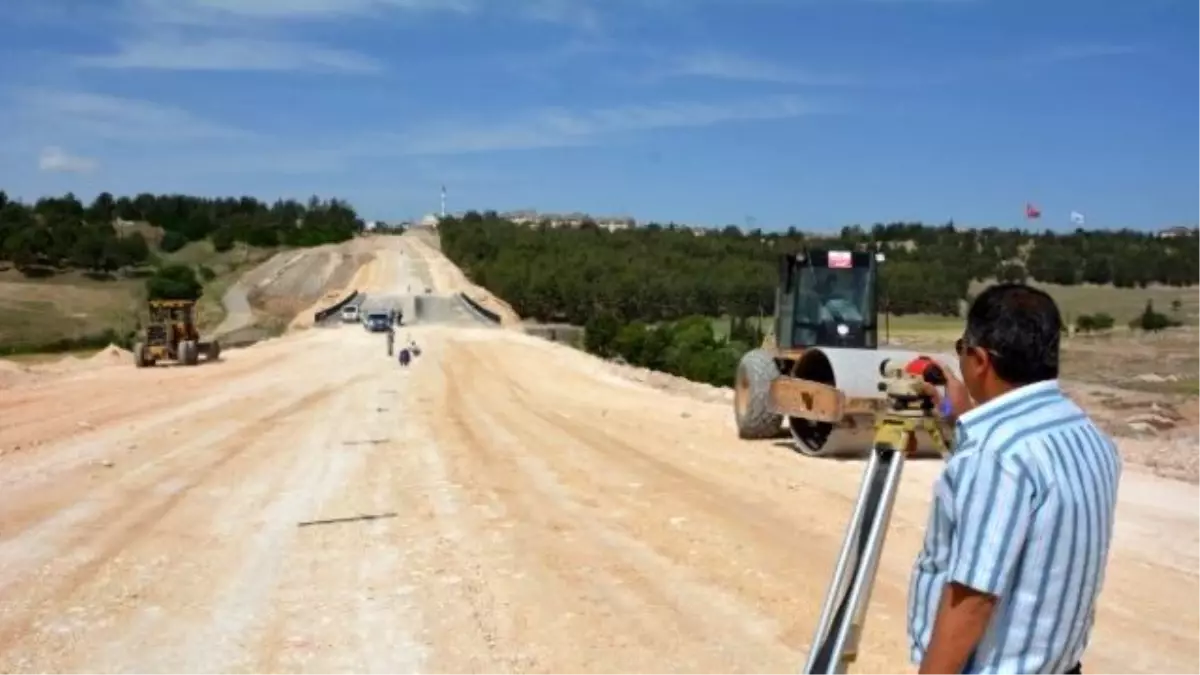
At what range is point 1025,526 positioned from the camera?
3.06m

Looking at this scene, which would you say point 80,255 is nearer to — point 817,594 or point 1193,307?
point 1193,307

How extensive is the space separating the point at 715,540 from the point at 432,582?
8.30ft

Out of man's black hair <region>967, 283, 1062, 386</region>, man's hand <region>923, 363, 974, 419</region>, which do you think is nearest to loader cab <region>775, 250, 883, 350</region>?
man's hand <region>923, 363, 974, 419</region>

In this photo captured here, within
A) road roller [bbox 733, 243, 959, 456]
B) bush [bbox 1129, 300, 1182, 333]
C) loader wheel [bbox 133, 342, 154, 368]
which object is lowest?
bush [bbox 1129, 300, 1182, 333]

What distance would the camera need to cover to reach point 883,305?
1891 centimetres

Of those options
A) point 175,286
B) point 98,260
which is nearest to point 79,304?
point 175,286

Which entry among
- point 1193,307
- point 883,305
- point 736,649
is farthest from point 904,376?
point 1193,307

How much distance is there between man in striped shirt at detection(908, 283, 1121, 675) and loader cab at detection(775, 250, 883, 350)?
14626mm

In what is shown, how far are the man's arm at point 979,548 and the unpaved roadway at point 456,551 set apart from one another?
4.14m

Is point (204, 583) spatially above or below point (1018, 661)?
below

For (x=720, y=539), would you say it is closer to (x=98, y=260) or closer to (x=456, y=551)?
(x=456, y=551)

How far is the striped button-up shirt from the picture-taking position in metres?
3.06

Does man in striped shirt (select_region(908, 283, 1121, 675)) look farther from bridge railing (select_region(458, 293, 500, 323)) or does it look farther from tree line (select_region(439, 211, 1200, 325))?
bridge railing (select_region(458, 293, 500, 323))

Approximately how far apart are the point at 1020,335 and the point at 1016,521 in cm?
47
